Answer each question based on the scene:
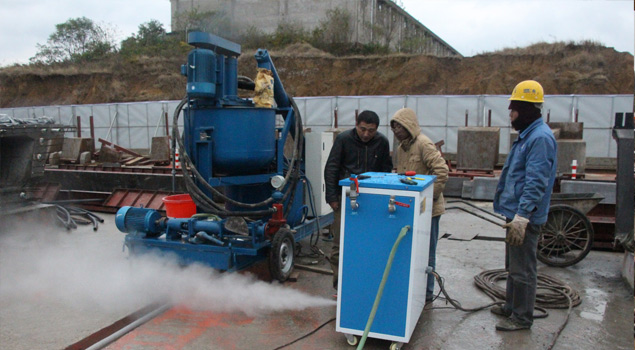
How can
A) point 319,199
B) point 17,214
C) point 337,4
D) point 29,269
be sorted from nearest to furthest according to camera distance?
point 29,269 < point 319,199 < point 17,214 < point 337,4

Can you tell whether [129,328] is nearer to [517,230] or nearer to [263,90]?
[263,90]

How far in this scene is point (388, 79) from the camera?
81.7 ft

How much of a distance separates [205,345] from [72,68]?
103 feet

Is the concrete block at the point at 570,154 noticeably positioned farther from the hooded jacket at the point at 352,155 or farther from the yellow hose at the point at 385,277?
the yellow hose at the point at 385,277

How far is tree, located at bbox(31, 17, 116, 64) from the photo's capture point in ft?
111

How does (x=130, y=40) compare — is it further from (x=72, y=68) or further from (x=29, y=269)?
(x=29, y=269)

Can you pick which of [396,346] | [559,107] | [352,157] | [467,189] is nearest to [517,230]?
[396,346]

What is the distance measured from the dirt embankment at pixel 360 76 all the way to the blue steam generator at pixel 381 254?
21.4 metres

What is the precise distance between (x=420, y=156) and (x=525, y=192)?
99 cm

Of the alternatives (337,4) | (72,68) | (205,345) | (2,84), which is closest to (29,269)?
(205,345)

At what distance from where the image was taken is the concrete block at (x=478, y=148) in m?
11.9

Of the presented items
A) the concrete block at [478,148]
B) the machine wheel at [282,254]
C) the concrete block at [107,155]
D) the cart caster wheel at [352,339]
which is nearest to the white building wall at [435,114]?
the concrete block at [478,148]

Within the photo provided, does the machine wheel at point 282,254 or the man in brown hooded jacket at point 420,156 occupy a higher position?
the man in brown hooded jacket at point 420,156

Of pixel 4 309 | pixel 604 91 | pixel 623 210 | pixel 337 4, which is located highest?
pixel 337 4
